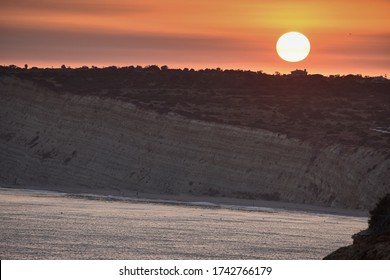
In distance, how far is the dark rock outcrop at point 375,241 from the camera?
29.3 metres

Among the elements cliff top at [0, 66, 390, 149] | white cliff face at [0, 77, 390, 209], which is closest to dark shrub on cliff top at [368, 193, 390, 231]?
white cliff face at [0, 77, 390, 209]

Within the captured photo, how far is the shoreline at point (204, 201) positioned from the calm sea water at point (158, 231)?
1626mm

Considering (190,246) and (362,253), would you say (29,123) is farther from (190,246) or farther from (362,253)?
(362,253)

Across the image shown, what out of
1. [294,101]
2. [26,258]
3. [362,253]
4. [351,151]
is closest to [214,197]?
[351,151]

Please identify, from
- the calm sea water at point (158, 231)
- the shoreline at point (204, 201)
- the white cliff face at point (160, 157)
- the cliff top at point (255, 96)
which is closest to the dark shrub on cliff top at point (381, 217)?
the calm sea water at point (158, 231)

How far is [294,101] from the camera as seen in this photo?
344 ft

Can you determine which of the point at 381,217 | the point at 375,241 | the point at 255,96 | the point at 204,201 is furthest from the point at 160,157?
the point at 375,241

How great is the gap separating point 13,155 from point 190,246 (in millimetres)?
47324

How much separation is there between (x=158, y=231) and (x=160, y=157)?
34.0 metres

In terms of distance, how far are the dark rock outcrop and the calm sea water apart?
11.6 m

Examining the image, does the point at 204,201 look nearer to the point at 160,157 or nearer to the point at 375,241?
the point at 160,157

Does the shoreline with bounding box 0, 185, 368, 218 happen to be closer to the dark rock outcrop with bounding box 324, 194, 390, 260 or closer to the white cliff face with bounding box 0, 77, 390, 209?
the white cliff face with bounding box 0, 77, 390, 209

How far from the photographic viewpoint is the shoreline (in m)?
68.9

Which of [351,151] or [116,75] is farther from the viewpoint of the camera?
[116,75]
